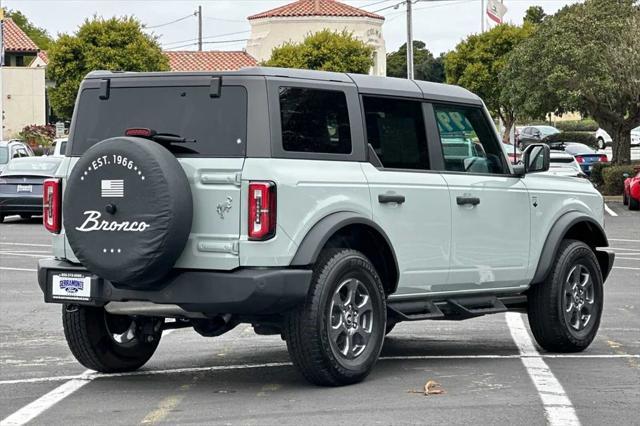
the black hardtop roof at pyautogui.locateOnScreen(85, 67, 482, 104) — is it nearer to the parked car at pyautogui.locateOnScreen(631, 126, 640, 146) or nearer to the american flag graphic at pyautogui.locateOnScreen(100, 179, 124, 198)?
the american flag graphic at pyautogui.locateOnScreen(100, 179, 124, 198)

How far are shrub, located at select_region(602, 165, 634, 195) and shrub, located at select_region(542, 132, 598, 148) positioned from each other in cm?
2645

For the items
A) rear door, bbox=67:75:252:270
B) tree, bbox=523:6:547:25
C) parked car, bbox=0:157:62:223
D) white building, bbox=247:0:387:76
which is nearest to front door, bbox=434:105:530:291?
rear door, bbox=67:75:252:270

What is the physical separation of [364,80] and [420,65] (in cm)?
13133

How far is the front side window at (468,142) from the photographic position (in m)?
10.0

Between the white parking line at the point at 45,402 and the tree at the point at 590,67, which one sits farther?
the tree at the point at 590,67

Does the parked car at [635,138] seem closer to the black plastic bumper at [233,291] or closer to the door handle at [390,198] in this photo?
the door handle at [390,198]

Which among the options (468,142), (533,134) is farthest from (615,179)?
(468,142)

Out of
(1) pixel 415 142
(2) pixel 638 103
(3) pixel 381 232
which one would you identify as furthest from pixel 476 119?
(2) pixel 638 103

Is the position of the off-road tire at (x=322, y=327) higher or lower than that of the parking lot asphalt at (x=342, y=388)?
higher

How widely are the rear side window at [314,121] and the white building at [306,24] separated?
82.0 meters

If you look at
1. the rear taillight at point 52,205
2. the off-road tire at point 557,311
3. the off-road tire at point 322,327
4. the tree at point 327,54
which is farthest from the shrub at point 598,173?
the rear taillight at point 52,205

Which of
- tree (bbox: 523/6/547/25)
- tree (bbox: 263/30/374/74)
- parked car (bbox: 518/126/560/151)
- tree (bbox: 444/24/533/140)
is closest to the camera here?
parked car (bbox: 518/126/560/151)

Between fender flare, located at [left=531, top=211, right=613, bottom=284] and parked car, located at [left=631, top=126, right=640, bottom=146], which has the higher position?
parked car, located at [left=631, top=126, right=640, bottom=146]

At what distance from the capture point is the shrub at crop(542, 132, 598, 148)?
232ft
